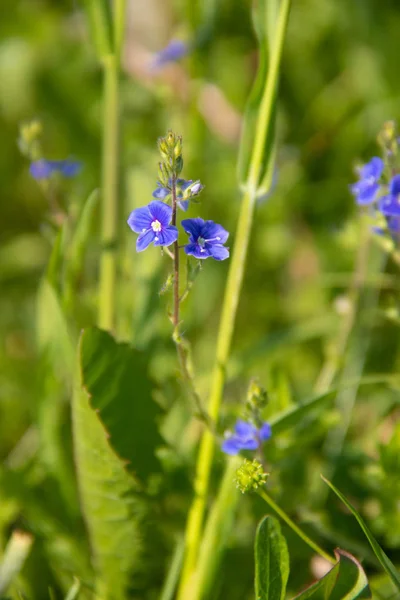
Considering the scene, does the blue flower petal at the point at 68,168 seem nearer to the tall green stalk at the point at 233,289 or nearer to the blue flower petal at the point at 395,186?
the tall green stalk at the point at 233,289

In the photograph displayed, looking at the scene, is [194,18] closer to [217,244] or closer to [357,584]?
[217,244]

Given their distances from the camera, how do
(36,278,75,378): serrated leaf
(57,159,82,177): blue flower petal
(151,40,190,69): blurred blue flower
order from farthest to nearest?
(151,40,190,69): blurred blue flower < (57,159,82,177): blue flower petal < (36,278,75,378): serrated leaf

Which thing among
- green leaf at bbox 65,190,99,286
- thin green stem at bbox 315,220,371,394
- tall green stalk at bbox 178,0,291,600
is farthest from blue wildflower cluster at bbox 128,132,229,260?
thin green stem at bbox 315,220,371,394

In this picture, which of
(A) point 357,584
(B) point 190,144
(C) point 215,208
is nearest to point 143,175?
(B) point 190,144

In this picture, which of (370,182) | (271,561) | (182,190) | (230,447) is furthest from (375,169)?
(271,561)

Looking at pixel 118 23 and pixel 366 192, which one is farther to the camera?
pixel 118 23

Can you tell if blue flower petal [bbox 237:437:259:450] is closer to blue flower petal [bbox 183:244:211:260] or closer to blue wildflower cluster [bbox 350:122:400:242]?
blue flower petal [bbox 183:244:211:260]

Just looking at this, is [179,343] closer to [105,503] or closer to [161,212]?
[161,212]
